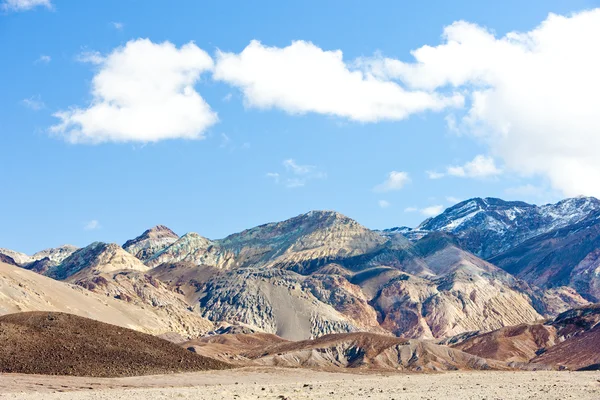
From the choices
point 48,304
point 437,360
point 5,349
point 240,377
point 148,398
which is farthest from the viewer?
point 48,304

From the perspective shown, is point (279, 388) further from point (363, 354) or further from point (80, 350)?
point (363, 354)

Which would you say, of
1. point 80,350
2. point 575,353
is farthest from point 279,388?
point 575,353

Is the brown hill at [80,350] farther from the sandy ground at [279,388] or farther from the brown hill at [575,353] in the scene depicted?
the brown hill at [575,353]

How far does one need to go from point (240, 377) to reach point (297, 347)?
81.2m

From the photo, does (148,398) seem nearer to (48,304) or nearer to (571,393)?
(571,393)

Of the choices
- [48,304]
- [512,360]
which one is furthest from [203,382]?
[512,360]

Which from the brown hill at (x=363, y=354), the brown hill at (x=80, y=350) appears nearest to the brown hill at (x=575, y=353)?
the brown hill at (x=363, y=354)

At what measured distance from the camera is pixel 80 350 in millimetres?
85250

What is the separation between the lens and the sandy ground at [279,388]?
6631 cm

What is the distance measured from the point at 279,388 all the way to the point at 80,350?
21519 millimetres

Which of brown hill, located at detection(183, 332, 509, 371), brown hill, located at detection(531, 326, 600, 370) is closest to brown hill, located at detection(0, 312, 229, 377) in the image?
brown hill, located at detection(183, 332, 509, 371)

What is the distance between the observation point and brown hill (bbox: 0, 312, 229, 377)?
81.1 m

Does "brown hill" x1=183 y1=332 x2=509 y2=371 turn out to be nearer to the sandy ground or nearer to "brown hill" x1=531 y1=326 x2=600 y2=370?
"brown hill" x1=531 y1=326 x2=600 y2=370

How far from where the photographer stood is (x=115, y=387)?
74.5 metres
